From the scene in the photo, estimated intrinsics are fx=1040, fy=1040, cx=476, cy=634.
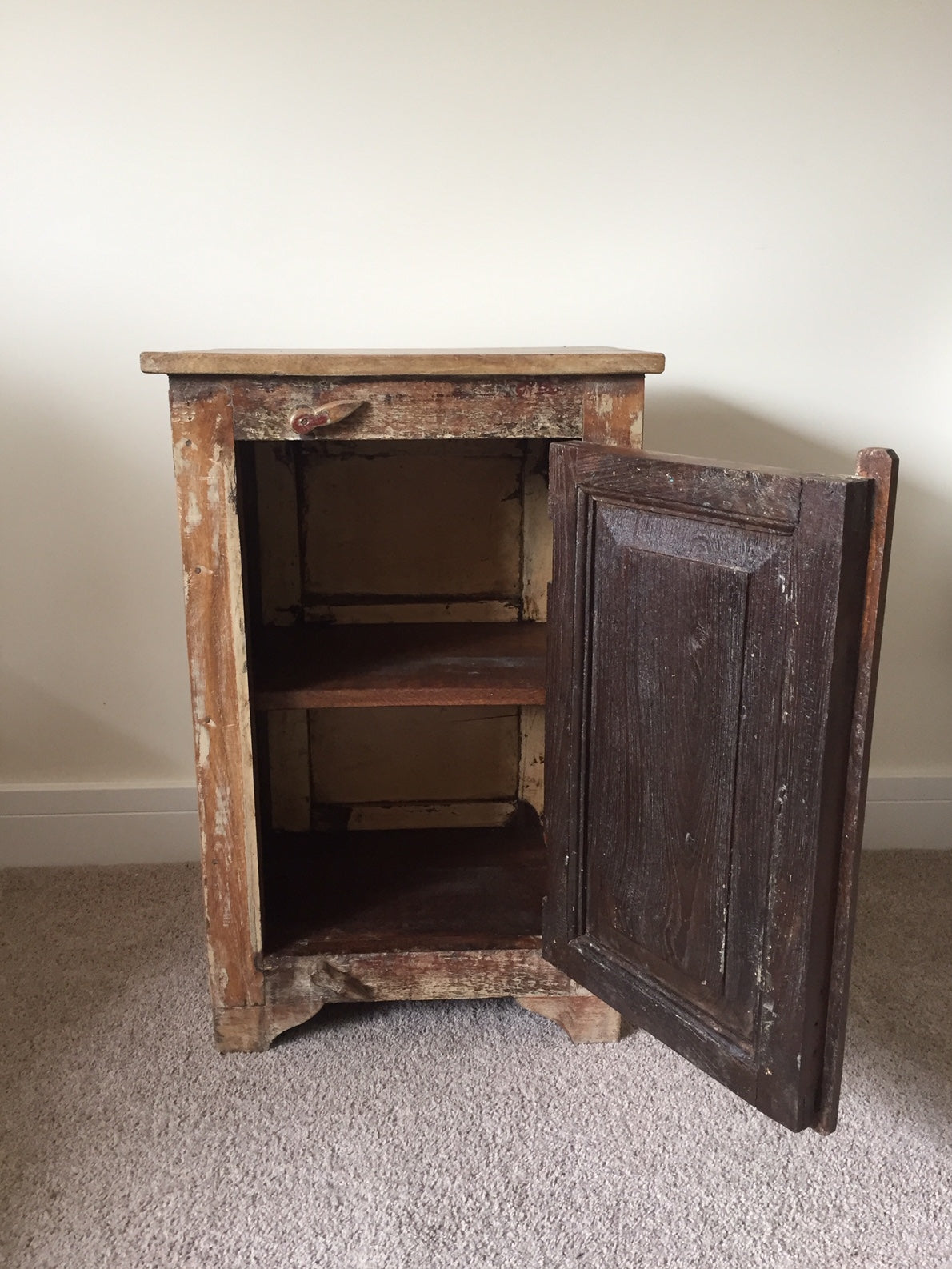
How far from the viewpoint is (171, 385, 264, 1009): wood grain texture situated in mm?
1171

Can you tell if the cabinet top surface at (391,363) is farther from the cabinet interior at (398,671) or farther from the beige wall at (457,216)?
the beige wall at (457,216)

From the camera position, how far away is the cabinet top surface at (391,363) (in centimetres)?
113

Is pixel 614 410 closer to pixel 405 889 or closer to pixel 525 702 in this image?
pixel 525 702

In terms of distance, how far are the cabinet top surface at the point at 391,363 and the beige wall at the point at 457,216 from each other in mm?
542

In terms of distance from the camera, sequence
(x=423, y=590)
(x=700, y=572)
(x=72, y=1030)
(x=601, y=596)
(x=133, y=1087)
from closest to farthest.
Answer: (x=700, y=572) → (x=601, y=596) → (x=133, y=1087) → (x=72, y=1030) → (x=423, y=590)

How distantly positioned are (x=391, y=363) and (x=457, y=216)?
61cm

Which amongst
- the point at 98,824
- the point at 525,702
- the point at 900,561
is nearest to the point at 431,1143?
the point at 525,702

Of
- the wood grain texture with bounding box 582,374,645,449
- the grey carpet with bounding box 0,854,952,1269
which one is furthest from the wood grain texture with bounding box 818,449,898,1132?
the wood grain texture with bounding box 582,374,645,449

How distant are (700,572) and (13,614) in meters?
1.28

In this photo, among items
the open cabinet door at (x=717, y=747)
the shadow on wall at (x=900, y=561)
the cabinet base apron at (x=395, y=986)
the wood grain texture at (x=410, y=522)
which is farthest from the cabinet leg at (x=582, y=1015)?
the shadow on wall at (x=900, y=561)

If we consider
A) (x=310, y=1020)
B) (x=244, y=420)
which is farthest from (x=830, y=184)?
(x=310, y=1020)

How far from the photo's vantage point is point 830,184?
164 centimetres

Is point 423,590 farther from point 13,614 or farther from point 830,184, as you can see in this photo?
point 830,184

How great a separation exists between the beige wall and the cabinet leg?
0.91m
